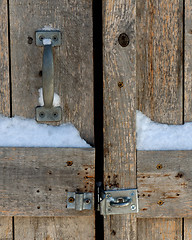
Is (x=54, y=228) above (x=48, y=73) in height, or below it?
below

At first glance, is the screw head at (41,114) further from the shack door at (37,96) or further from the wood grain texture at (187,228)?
the wood grain texture at (187,228)

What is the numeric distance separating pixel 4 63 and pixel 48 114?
0.65 feet

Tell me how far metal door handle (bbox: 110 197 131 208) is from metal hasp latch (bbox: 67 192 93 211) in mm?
64

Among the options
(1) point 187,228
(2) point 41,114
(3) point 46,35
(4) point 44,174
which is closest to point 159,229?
(1) point 187,228

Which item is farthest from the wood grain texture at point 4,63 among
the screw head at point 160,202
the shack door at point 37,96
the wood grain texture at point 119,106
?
the screw head at point 160,202

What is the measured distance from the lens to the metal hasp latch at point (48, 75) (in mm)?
773

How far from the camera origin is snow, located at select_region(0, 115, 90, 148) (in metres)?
0.82

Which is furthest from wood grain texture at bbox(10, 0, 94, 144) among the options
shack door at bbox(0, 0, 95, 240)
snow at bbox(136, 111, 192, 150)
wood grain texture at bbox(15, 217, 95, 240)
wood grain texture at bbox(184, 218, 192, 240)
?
wood grain texture at bbox(184, 218, 192, 240)

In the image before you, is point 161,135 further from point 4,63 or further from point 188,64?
point 4,63

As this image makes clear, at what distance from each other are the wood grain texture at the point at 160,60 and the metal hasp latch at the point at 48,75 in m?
0.25

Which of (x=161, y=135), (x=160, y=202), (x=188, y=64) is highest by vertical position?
(x=188, y=64)

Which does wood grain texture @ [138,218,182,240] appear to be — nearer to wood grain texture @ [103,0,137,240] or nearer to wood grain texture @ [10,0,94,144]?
wood grain texture @ [103,0,137,240]

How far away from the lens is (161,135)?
83 centimetres

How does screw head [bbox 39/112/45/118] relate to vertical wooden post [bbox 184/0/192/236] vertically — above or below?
below
